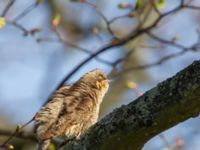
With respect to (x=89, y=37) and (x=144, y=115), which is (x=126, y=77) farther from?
(x=144, y=115)

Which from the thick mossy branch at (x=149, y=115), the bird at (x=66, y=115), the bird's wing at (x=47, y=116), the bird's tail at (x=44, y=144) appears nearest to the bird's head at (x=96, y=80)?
the bird at (x=66, y=115)

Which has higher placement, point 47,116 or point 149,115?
point 47,116

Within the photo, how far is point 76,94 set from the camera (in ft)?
17.6

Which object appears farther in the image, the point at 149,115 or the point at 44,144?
the point at 44,144

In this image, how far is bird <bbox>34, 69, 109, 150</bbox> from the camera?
4836 millimetres

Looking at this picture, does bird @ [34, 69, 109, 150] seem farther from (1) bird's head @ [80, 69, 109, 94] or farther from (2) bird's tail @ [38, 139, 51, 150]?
(1) bird's head @ [80, 69, 109, 94]

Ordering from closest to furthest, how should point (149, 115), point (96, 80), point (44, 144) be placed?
point (149, 115) → point (44, 144) → point (96, 80)

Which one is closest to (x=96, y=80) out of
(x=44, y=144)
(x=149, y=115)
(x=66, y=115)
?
(x=66, y=115)

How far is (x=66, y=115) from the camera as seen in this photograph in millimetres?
4984

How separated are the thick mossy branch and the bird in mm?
812

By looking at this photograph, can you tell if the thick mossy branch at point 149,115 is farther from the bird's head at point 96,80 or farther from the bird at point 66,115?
the bird's head at point 96,80

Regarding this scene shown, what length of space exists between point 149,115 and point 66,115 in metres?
1.53

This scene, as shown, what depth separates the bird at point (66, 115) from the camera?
484 cm

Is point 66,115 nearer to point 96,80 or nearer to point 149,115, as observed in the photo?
point 96,80
